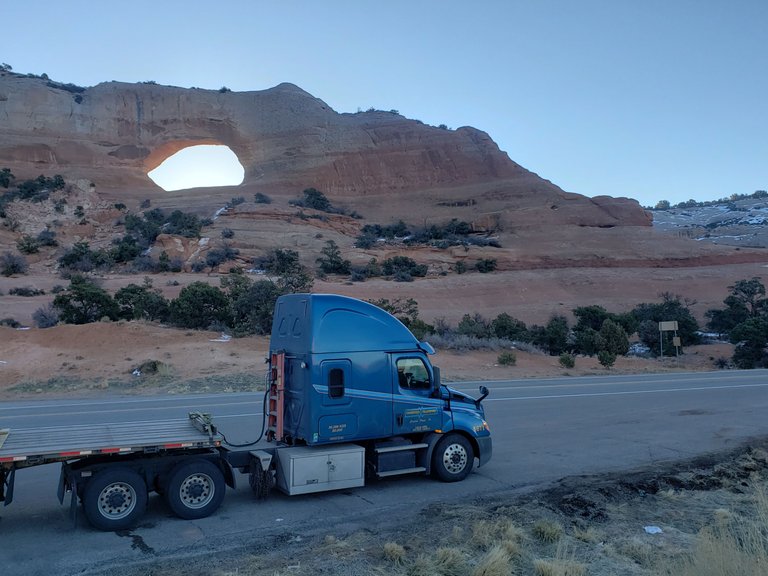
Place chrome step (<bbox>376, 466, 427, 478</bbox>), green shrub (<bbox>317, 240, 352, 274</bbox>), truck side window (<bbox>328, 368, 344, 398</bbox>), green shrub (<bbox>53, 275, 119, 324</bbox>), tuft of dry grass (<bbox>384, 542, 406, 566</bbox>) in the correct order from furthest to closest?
green shrub (<bbox>317, 240, 352, 274</bbox>)
green shrub (<bbox>53, 275, 119, 324</bbox>)
chrome step (<bbox>376, 466, 427, 478</bbox>)
truck side window (<bbox>328, 368, 344, 398</bbox>)
tuft of dry grass (<bbox>384, 542, 406, 566</bbox>)

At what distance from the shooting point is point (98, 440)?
720 centimetres

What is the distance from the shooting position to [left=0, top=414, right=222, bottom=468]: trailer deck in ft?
21.7

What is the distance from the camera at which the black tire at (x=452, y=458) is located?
882cm

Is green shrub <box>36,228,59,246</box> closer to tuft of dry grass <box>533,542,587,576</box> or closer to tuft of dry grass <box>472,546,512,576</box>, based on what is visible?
tuft of dry grass <box>472,546,512,576</box>

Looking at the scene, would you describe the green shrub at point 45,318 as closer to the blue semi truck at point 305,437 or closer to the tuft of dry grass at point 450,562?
the blue semi truck at point 305,437

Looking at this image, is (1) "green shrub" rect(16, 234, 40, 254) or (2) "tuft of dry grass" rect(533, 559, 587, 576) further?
(1) "green shrub" rect(16, 234, 40, 254)

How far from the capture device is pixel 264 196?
8056cm

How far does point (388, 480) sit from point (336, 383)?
194cm

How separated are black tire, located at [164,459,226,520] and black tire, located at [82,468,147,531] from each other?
31 cm

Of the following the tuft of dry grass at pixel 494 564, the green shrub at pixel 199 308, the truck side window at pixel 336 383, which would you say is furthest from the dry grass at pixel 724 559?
the green shrub at pixel 199 308

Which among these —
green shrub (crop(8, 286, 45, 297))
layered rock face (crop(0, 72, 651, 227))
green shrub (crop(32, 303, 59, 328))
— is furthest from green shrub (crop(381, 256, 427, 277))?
green shrub (crop(32, 303, 59, 328))

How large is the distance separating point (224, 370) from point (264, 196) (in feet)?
189

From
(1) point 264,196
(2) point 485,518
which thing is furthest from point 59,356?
(1) point 264,196

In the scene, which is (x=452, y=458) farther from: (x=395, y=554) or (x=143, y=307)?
(x=143, y=307)
